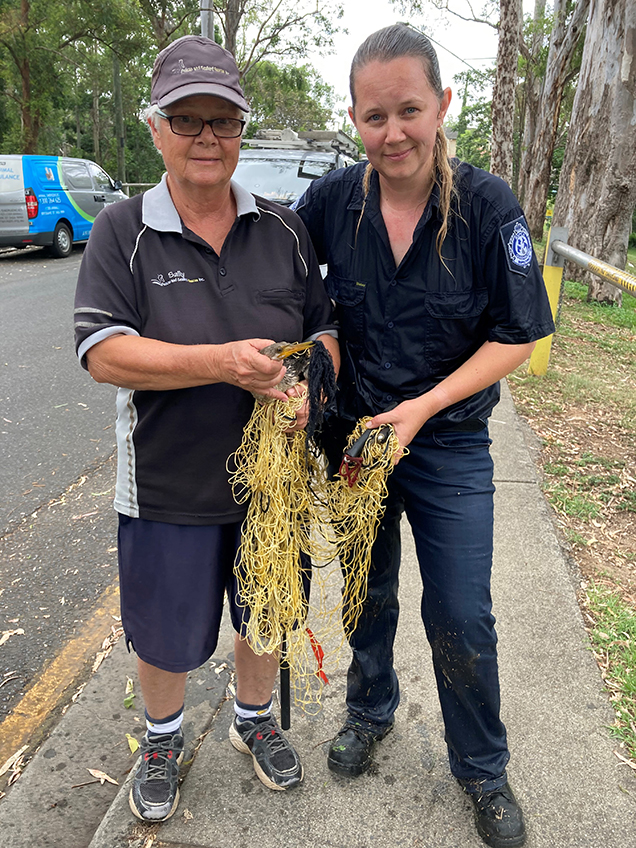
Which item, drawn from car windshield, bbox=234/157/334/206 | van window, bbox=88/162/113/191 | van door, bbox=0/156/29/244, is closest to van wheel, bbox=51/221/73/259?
van door, bbox=0/156/29/244

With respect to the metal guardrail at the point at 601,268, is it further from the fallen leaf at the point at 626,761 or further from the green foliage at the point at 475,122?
the green foliage at the point at 475,122

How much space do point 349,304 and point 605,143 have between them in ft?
34.7

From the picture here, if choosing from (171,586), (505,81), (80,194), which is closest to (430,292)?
(171,586)

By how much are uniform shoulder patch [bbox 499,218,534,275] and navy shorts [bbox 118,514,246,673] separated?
118cm

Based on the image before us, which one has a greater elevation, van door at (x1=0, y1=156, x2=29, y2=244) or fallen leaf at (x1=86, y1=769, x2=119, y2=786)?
van door at (x1=0, y1=156, x2=29, y2=244)

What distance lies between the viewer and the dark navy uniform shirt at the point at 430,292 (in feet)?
6.97

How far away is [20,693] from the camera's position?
2.88m

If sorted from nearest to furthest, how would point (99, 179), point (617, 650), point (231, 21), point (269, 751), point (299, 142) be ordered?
point (269, 751) → point (617, 650) → point (299, 142) → point (99, 179) → point (231, 21)

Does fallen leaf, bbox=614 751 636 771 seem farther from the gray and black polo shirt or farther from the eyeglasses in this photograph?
the eyeglasses

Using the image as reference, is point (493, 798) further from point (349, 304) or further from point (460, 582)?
point (349, 304)

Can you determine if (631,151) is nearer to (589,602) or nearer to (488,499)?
(589,602)

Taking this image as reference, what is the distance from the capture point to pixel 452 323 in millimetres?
2189

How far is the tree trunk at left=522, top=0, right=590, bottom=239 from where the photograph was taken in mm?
18281

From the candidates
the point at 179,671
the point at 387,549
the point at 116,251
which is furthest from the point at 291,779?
the point at 116,251
